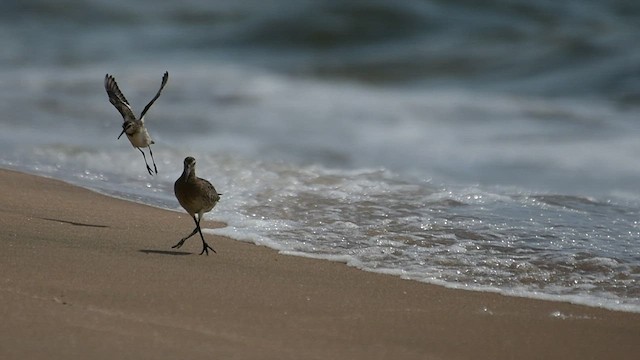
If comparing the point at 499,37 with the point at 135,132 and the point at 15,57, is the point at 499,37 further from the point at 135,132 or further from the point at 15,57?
the point at 135,132

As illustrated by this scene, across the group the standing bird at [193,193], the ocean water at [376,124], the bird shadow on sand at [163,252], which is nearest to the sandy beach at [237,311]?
the bird shadow on sand at [163,252]

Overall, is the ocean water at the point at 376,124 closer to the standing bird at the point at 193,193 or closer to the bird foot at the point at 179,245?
the bird foot at the point at 179,245

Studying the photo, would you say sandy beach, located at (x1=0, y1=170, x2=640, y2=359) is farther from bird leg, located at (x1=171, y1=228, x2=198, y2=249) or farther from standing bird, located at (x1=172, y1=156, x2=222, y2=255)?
standing bird, located at (x1=172, y1=156, x2=222, y2=255)

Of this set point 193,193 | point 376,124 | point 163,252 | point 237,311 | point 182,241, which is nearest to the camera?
point 237,311

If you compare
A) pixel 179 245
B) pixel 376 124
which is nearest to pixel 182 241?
pixel 179 245

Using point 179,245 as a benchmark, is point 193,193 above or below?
above

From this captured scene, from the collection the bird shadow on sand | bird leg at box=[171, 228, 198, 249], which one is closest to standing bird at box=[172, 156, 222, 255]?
bird leg at box=[171, 228, 198, 249]

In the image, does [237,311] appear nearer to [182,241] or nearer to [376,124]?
[182,241]
